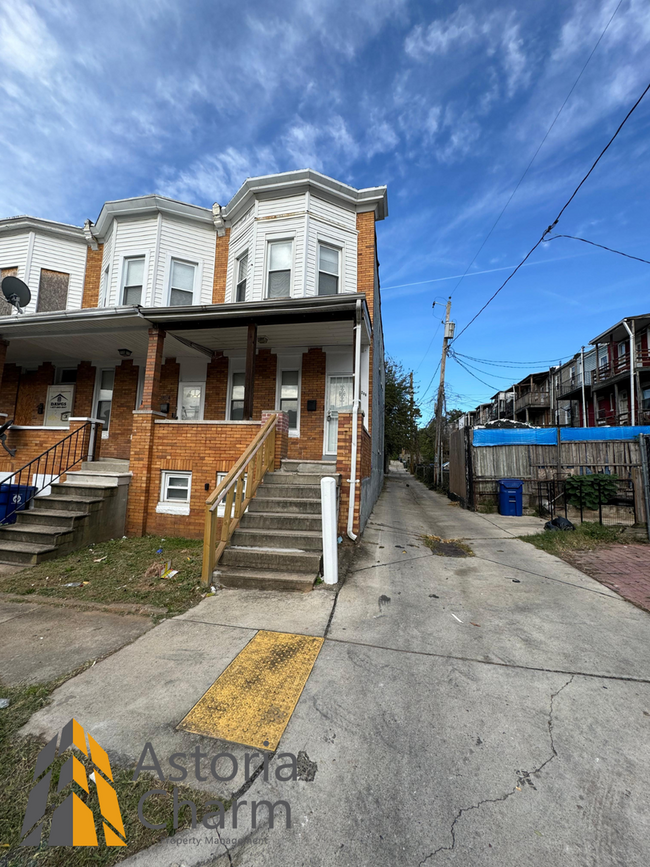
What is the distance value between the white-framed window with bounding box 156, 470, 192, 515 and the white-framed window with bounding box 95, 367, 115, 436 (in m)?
4.35

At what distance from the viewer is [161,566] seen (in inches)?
204

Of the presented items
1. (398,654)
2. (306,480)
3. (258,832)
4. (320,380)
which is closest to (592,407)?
(320,380)

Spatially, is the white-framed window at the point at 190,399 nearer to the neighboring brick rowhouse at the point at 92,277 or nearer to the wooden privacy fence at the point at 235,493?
the wooden privacy fence at the point at 235,493

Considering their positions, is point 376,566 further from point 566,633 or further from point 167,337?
point 167,337

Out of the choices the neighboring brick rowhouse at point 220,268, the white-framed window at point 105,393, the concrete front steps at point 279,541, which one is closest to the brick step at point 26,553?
the concrete front steps at point 279,541

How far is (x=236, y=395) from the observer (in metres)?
9.70

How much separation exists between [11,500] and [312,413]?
6.32 m

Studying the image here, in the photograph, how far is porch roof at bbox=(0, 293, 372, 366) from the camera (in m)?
7.16

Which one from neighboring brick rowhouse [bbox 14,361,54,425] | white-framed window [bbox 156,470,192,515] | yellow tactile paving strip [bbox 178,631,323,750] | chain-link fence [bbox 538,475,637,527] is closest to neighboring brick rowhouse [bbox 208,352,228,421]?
white-framed window [bbox 156,470,192,515]

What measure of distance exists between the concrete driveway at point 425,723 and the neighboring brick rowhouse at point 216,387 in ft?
20.4

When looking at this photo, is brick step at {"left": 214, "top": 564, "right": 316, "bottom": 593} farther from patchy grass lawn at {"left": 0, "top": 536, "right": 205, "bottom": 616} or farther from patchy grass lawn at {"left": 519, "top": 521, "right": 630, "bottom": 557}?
patchy grass lawn at {"left": 519, "top": 521, "right": 630, "bottom": 557}

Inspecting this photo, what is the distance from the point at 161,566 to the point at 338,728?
12.7ft

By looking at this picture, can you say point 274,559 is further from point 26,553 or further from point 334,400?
point 334,400

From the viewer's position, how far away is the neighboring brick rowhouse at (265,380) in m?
9.35
